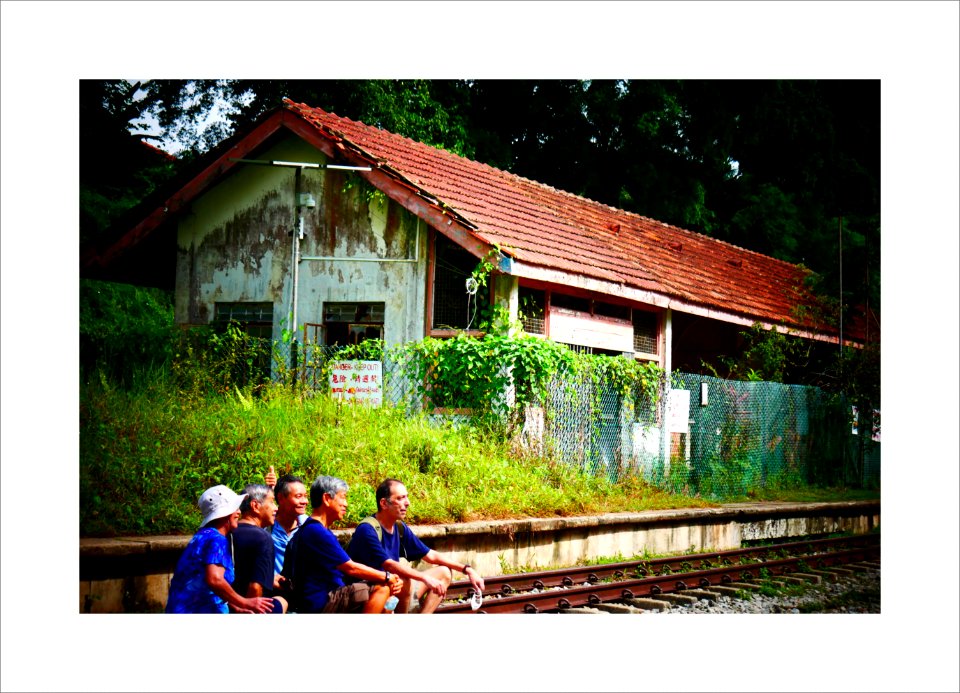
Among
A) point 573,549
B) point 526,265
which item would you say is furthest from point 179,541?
point 526,265

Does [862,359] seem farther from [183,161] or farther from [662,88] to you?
[183,161]

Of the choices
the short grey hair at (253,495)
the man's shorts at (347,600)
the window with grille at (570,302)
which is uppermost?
the window with grille at (570,302)

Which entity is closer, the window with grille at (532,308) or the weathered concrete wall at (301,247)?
the window with grille at (532,308)

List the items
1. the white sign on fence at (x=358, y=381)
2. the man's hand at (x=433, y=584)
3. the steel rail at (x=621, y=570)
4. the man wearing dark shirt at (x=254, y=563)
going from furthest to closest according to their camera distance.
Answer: the white sign on fence at (x=358, y=381), the steel rail at (x=621, y=570), the man's hand at (x=433, y=584), the man wearing dark shirt at (x=254, y=563)

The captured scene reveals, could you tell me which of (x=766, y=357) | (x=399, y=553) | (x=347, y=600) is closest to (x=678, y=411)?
(x=766, y=357)

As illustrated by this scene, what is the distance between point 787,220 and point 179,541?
18.9m

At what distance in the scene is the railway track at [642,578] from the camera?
830cm

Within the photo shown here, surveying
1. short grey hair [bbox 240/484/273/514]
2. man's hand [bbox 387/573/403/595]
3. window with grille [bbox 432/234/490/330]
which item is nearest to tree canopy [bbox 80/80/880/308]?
window with grille [bbox 432/234/490/330]

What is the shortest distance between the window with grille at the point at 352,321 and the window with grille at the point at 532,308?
1.78 m

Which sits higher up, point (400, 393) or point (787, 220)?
point (787, 220)

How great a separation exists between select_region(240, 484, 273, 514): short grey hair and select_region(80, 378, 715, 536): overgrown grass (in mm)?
2161

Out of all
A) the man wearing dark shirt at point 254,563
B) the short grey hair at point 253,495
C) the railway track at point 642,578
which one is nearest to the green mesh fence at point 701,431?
the railway track at point 642,578

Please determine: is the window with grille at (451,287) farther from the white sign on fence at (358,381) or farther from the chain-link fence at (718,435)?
the chain-link fence at (718,435)

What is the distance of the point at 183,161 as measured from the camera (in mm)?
17203
